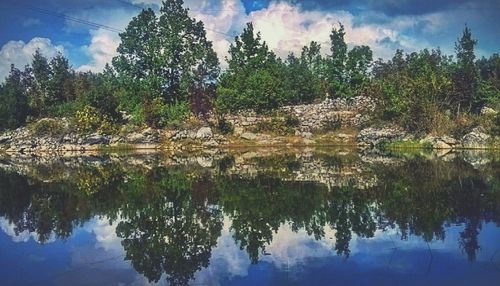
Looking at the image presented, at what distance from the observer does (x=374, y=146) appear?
206ft

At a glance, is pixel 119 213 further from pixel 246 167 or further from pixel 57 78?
pixel 57 78

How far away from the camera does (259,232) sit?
46.7 ft

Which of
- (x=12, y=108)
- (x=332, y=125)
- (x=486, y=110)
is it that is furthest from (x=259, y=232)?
(x=12, y=108)

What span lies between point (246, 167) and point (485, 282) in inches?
1027

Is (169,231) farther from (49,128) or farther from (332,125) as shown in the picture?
(49,128)

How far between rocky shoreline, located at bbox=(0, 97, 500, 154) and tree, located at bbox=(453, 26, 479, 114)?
10.2 metres

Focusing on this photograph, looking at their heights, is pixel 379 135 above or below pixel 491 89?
below

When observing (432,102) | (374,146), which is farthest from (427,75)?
(374,146)

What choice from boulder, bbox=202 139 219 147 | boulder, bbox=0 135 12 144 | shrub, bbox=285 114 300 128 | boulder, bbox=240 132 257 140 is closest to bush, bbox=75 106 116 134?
boulder, bbox=0 135 12 144

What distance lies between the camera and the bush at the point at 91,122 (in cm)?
7156

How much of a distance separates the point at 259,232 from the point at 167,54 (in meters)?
66.9

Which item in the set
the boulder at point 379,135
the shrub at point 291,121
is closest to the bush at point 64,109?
the shrub at point 291,121

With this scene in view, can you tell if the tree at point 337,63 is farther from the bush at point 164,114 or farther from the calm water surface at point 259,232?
the calm water surface at point 259,232

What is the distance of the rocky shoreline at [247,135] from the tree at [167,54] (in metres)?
10.2
